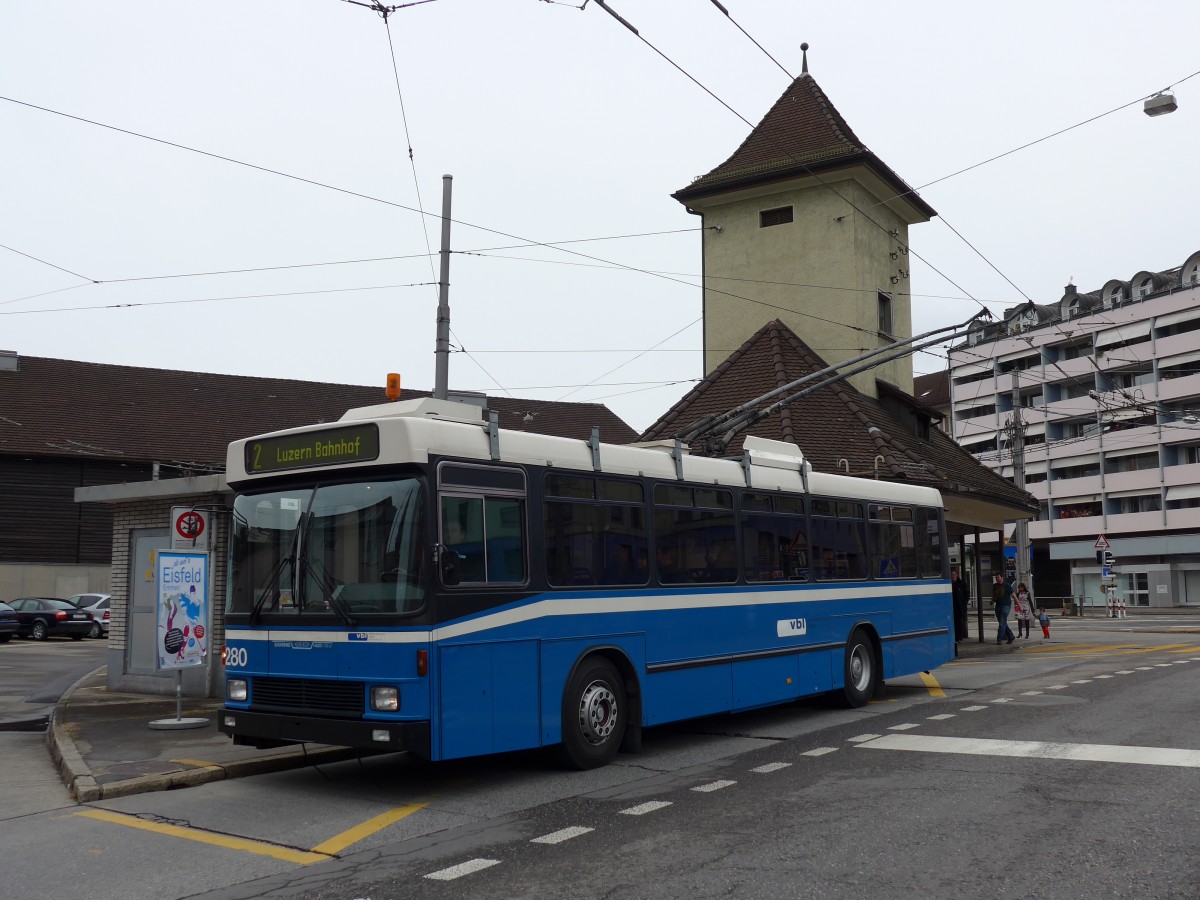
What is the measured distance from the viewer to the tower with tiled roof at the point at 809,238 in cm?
2906

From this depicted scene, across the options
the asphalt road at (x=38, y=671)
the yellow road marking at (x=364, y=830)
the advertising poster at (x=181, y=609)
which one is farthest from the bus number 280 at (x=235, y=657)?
the asphalt road at (x=38, y=671)

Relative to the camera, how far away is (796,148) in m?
30.2

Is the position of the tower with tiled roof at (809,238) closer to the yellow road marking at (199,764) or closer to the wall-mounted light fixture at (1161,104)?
the wall-mounted light fixture at (1161,104)

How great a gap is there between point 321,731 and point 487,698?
49.8 inches

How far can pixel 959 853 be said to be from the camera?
21.8 ft

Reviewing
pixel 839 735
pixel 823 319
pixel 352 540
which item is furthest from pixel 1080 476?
pixel 352 540

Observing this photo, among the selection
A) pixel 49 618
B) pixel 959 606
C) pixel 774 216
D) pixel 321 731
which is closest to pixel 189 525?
pixel 321 731

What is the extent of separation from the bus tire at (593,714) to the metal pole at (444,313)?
723cm

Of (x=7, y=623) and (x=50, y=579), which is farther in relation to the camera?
(x=50, y=579)

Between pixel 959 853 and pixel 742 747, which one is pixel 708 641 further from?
pixel 959 853

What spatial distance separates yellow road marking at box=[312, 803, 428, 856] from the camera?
734cm

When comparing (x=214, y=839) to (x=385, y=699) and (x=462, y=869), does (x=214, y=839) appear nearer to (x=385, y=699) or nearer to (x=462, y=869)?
(x=385, y=699)

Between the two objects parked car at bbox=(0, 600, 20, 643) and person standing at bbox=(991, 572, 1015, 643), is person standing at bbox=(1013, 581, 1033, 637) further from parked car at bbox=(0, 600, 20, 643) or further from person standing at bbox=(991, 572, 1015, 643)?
parked car at bbox=(0, 600, 20, 643)

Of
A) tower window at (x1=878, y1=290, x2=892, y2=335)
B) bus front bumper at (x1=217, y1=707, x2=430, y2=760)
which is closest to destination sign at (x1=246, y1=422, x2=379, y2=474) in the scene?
bus front bumper at (x1=217, y1=707, x2=430, y2=760)
